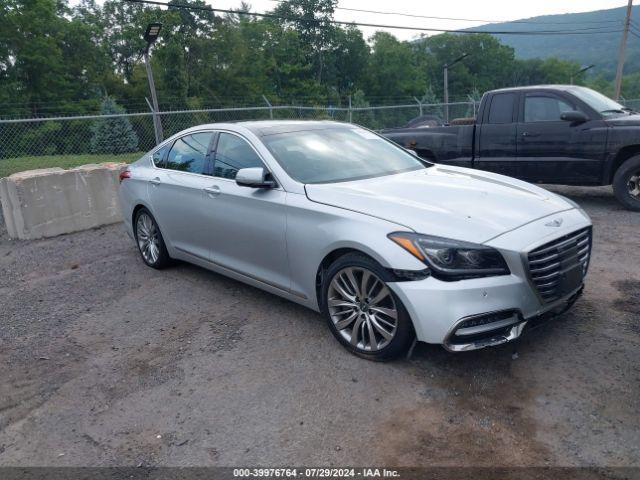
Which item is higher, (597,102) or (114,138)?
(597,102)

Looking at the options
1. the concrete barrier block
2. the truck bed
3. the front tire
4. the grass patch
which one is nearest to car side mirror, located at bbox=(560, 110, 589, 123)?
the truck bed

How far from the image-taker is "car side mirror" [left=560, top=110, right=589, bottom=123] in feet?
25.0

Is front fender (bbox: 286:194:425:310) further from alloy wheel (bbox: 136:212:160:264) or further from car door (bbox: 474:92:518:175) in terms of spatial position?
car door (bbox: 474:92:518:175)

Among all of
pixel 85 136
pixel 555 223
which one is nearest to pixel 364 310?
pixel 555 223

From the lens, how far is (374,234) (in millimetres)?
3473

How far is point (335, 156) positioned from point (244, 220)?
36.6 inches

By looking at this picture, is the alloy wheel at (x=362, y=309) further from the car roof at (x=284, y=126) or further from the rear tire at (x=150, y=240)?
the rear tire at (x=150, y=240)

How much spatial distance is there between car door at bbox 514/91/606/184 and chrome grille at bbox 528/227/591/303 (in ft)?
14.9

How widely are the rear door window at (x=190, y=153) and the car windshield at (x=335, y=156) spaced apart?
876 millimetres

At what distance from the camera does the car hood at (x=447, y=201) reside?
3387mm

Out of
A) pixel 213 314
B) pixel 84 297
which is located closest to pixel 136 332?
pixel 213 314

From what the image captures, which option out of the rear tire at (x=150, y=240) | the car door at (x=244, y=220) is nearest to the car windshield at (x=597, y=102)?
the car door at (x=244, y=220)

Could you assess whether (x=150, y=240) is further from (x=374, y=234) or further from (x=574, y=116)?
(x=574, y=116)

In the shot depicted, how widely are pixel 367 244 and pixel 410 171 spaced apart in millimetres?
1375
